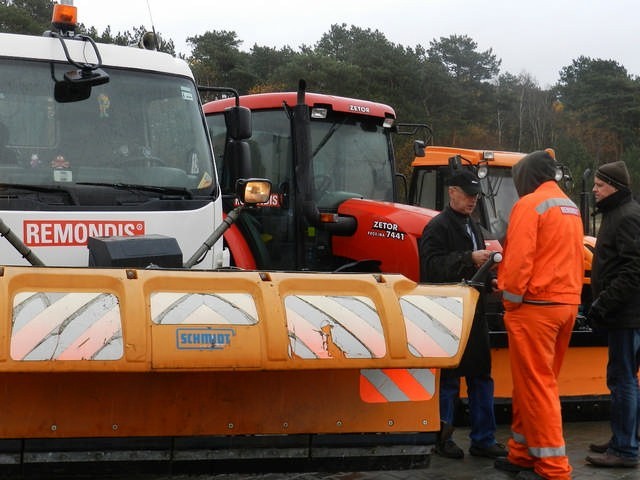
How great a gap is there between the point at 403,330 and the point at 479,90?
159ft

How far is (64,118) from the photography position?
470 centimetres

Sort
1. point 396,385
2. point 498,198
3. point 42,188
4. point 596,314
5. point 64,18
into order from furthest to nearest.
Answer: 1. point 498,198
2. point 596,314
3. point 64,18
4. point 42,188
5. point 396,385

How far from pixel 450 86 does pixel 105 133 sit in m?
43.0

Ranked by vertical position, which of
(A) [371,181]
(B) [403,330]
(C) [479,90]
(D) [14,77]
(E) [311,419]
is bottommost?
(E) [311,419]

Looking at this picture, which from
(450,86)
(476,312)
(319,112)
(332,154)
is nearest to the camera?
(476,312)

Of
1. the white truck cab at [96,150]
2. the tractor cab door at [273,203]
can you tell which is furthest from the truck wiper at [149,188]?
the tractor cab door at [273,203]

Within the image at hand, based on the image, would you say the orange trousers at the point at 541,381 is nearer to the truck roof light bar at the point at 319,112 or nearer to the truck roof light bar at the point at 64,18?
the truck roof light bar at the point at 319,112

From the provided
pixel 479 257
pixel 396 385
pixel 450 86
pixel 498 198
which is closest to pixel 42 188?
pixel 396 385

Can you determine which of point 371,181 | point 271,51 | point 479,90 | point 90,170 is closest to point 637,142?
point 479,90

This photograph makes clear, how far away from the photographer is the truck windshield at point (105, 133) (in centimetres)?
456

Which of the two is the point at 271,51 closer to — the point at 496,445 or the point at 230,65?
the point at 230,65

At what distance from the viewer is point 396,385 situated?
393 centimetres

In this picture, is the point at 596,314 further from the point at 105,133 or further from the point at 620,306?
the point at 105,133

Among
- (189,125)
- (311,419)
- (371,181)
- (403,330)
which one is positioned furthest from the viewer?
(371,181)
